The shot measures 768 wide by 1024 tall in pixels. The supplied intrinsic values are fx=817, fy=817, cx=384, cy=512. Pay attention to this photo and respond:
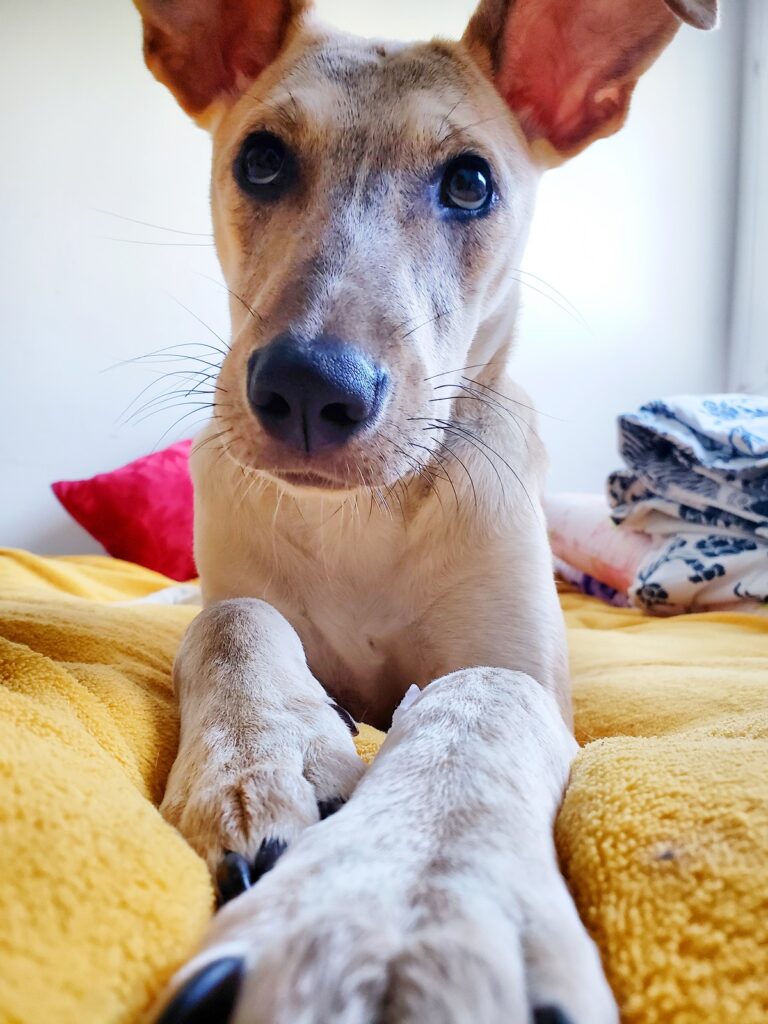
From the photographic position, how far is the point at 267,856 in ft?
2.64

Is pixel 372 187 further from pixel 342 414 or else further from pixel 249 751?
pixel 249 751

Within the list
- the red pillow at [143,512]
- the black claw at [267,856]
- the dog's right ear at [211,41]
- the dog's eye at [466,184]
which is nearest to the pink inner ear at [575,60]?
the dog's eye at [466,184]

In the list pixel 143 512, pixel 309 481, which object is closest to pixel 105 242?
pixel 143 512

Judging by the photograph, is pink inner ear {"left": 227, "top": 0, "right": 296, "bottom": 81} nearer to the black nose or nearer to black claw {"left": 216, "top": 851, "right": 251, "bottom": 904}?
the black nose

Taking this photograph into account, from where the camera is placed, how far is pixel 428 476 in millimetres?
1671

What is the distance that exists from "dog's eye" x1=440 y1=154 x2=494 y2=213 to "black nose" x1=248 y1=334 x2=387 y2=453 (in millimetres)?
627

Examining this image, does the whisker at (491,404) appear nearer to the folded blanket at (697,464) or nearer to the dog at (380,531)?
the dog at (380,531)

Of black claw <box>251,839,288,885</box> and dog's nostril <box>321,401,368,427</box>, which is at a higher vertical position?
dog's nostril <box>321,401,368,427</box>

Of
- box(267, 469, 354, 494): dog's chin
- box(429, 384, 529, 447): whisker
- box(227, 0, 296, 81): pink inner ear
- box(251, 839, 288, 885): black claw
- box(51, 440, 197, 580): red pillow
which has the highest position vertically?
box(227, 0, 296, 81): pink inner ear

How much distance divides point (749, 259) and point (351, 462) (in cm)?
556

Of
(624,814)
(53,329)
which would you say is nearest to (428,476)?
(624,814)

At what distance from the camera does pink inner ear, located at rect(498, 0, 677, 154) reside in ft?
5.79

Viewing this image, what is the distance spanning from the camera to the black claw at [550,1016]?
0.56 m

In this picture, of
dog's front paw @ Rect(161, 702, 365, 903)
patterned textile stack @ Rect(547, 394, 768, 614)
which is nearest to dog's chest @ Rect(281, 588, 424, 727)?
dog's front paw @ Rect(161, 702, 365, 903)
